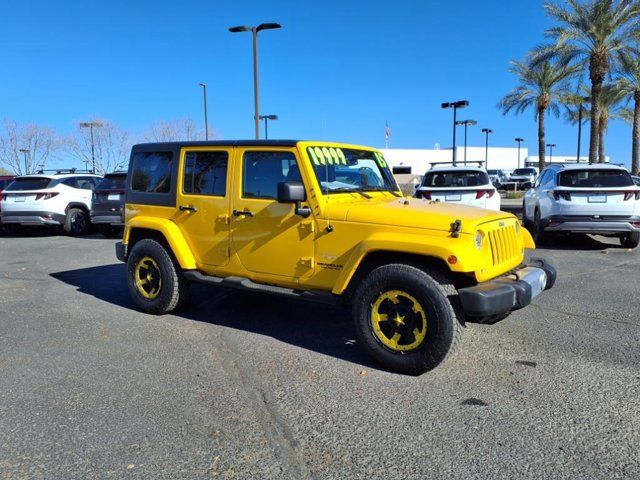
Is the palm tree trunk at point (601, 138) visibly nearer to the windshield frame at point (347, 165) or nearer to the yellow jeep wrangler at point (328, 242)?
the windshield frame at point (347, 165)

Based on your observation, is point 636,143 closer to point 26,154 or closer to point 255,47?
point 255,47

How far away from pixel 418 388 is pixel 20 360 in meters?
3.28

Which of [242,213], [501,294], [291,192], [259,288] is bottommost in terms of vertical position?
[259,288]

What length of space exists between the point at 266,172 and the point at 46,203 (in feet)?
33.5

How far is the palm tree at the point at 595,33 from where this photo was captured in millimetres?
Answer: 19656

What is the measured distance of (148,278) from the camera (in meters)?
5.89

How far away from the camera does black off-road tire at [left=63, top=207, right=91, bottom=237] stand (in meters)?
13.5

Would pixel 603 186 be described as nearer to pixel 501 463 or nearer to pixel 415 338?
pixel 415 338

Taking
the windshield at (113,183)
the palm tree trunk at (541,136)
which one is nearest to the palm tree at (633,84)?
the palm tree trunk at (541,136)

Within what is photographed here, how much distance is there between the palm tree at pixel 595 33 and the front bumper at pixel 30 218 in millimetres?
18835

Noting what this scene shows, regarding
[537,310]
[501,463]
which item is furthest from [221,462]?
[537,310]

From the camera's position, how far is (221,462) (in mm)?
2932

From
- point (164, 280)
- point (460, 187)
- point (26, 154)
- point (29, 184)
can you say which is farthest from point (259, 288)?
point (26, 154)

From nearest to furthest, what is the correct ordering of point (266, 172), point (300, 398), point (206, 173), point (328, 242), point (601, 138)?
point (300, 398)
point (328, 242)
point (266, 172)
point (206, 173)
point (601, 138)
